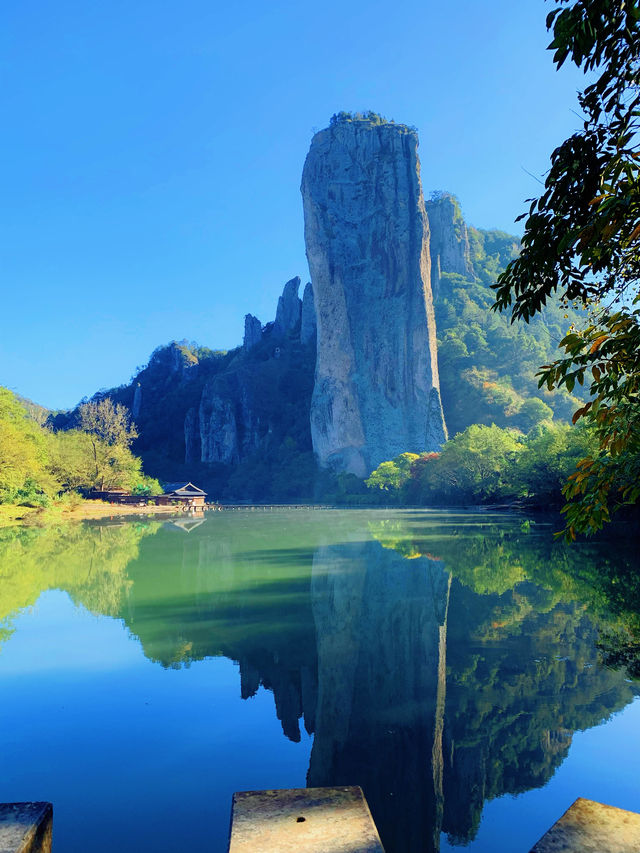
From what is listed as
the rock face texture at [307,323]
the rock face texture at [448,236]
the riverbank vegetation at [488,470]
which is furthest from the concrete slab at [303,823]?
the rock face texture at [448,236]

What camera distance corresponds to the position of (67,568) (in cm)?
1380

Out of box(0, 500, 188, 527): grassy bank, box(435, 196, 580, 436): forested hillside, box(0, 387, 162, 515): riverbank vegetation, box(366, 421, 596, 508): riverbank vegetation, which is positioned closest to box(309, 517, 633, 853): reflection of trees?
box(366, 421, 596, 508): riverbank vegetation

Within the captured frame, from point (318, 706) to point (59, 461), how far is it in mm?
41882

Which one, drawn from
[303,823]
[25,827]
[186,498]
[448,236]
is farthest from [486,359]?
[25,827]

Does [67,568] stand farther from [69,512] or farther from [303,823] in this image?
[69,512]

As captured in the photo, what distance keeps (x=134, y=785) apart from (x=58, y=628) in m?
5.30

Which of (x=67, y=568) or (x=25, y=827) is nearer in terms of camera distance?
(x=25, y=827)

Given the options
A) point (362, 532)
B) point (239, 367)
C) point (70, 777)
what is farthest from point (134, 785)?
point (239, 367)

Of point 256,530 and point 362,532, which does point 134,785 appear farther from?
point 256,530

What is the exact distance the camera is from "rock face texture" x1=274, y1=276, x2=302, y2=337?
102 m

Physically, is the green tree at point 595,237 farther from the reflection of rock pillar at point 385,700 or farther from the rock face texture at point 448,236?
the rock face texture at point 448,236

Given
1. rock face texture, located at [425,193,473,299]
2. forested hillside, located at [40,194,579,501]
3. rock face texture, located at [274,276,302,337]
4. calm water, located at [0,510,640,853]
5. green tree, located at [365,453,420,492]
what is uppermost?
rock face texture, located at [425,193,473,299]

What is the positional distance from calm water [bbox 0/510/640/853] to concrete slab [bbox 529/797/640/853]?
4.34 feet

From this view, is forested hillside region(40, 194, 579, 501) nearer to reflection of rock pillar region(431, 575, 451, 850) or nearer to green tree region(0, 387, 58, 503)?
green tree region(0, 387, 58, 503)
